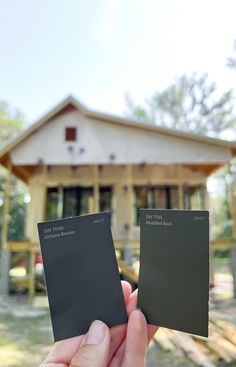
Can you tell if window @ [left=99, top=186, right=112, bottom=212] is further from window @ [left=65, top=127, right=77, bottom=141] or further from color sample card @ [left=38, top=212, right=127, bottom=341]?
color sample card @ [left=38, top=212, right=127, bottom=341]

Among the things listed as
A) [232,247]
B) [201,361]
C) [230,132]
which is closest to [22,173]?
[232,247]

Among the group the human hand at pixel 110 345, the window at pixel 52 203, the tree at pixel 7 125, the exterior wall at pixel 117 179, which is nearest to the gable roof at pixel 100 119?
the exterior wall at pixel 117 179

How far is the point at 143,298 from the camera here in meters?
1.02

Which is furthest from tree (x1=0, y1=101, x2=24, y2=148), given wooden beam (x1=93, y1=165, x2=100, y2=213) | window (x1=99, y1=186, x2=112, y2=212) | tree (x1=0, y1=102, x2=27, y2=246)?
wooden beam (x1=93, y1=165, x2=100, y2=213)

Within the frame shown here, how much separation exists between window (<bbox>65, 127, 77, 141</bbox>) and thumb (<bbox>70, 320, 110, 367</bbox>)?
8284 mm

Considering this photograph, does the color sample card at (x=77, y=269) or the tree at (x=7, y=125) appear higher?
the tree at (x=7, y=125)

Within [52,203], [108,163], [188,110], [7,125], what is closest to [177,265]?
[108,163]

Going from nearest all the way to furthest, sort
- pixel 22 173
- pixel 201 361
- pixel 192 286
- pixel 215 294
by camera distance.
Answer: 1. pixel 192 286
2. pixel 201 361
3. pixel 215 294
4. pixel 22 173

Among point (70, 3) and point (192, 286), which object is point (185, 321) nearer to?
point (192, 286)

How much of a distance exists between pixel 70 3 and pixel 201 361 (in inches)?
346

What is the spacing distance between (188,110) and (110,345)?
18.7 meters

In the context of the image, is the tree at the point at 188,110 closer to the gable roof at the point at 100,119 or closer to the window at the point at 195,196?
the window at the point at 195,196

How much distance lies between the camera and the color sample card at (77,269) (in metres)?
0.96

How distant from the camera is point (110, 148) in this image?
8.80 meters
